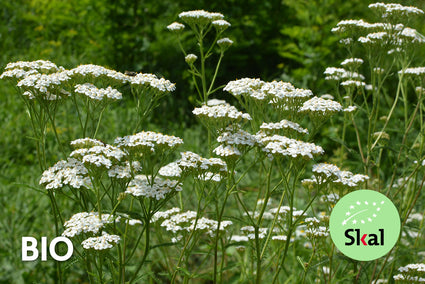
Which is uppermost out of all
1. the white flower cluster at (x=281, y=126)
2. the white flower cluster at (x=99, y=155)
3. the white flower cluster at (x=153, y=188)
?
the white flower cluster at (x=281, y=126)

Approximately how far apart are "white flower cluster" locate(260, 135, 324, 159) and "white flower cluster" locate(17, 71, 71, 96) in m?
1.12

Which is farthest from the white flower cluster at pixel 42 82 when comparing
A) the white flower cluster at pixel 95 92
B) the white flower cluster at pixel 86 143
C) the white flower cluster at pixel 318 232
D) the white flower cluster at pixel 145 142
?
the white flower cluster at pixel 318 232

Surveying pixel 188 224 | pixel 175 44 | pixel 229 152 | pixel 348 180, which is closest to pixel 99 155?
pixel 229 152

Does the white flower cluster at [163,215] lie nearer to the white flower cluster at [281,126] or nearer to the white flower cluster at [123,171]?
the white flower cluster at [123,171]

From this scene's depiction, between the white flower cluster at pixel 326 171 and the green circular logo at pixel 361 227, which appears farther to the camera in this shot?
the green circular logo at pixel 361 227

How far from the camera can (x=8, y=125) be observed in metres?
6.95

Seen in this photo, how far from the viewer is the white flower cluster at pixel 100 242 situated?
2432 millimetres

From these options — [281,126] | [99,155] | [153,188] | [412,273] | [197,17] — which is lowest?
[412,273]

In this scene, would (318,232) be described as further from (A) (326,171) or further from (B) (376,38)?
(B) (376,38)

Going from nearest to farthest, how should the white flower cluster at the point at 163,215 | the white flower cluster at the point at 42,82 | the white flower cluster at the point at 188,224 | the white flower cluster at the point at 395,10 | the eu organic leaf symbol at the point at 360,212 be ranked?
the white flower cluster at the point at 42,82 < the eu organic leaf symbol at the point at 360,212 < the white flower cluster at the point at 188,224 < the white flower cluster at the point at 163,215 < the white flower cluster at the point at 395,10

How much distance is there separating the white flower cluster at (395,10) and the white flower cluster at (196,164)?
71.9 inches

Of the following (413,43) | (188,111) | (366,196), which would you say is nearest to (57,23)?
(188,111)

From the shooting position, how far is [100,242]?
2488 millimetres

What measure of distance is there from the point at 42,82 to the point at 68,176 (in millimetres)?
517
